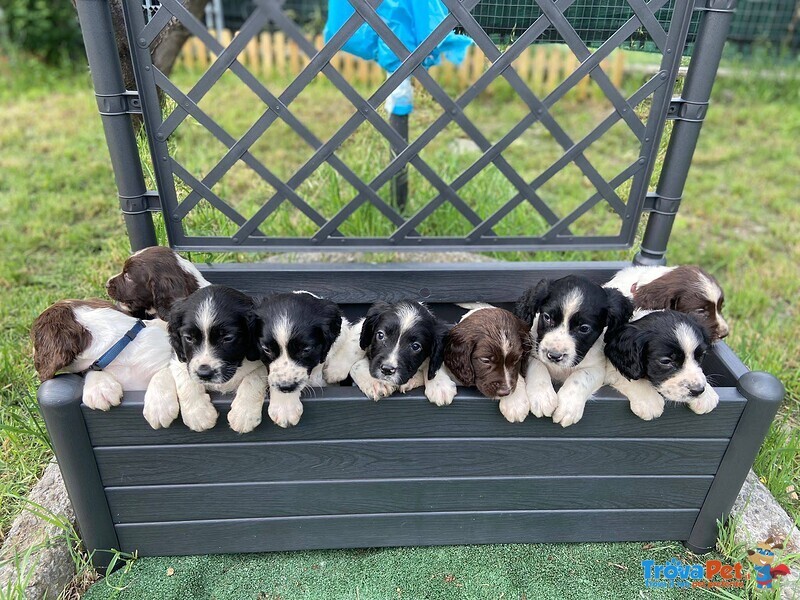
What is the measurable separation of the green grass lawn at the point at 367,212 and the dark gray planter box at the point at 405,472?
0.57 feet

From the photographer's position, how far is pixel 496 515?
2.86 m

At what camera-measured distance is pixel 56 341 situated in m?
2.42

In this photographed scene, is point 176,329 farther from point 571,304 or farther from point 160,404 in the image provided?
point 571,304

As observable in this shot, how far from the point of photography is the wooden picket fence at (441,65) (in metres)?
10.0

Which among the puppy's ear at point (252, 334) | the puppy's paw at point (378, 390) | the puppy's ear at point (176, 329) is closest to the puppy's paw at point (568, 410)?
the puppy's paw at point (378, 390)

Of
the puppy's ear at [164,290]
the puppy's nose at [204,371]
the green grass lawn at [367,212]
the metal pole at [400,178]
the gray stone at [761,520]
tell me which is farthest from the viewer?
the metal pole at [400,178]

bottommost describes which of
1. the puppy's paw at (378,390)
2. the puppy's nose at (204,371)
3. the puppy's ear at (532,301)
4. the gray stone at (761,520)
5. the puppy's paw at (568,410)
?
the gray stone at (761,520)

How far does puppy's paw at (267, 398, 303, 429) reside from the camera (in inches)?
94.1

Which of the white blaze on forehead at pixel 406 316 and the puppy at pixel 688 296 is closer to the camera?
the white blaze on forehead at pixel 406 316

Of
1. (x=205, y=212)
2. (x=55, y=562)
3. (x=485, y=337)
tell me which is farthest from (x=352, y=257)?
(x=55, y=562)

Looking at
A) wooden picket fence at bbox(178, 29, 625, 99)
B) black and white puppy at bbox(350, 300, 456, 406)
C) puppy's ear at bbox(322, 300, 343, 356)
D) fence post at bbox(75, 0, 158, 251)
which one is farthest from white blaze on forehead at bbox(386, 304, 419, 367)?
wooden picket fence at bbox(178, 29, 625, 99)

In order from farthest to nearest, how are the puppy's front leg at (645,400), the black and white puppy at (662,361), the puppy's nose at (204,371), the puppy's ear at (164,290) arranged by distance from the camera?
the puppy's ear at (164,290) → the puppy's front leg at (645,400) → the black and white puppy at (662,361) → the puppy's nose at (204,371)

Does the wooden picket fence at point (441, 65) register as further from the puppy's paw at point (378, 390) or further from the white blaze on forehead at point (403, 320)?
the puppy's paw at point (378, 390)

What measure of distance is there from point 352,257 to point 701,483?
2987 mm
